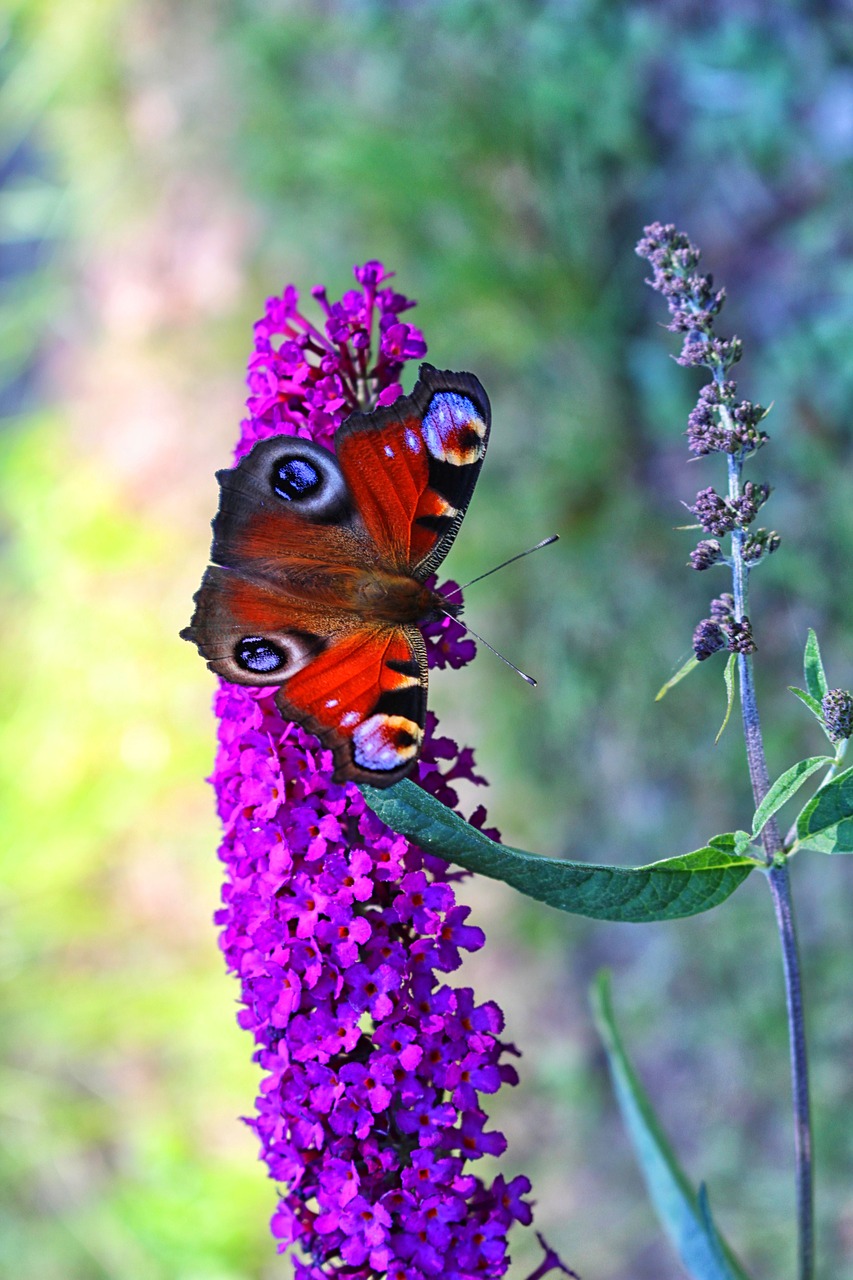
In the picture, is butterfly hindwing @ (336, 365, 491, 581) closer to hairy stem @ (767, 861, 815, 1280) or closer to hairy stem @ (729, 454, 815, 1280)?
hairy stem @ (729, 454, 815, 1280)

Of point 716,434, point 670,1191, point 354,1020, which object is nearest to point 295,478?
point 716,434

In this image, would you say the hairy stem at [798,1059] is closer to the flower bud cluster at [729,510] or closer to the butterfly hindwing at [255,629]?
the flower bud cluster at [729,510]

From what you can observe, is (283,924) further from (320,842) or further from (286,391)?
(286,391)

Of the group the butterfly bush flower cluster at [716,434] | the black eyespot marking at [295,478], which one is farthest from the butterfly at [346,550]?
the butterfly bush flower cluster at [716,434]

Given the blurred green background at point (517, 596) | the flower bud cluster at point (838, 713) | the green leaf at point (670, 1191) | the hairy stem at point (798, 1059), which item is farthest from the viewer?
the blurred green background at point (517, 596)

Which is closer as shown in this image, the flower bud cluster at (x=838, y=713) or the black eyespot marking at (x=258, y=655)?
the flower bud cluster at (x=838, y=713)

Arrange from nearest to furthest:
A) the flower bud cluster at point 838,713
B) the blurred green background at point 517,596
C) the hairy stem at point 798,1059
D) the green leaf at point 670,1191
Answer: the flower bud cluster at point 838,713 < the hairy stem at point 798,1059 < the green leaf at point 670,1191 < the blurred green background at point 517,596

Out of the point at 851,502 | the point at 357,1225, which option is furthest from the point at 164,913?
the point at 357,1225
